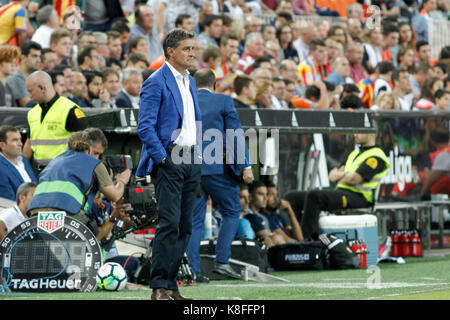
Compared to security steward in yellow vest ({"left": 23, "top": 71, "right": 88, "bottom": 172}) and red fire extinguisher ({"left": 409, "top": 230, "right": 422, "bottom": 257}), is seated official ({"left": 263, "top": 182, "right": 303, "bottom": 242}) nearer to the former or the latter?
red fire extinguisher ({"left": 409, "top": 230, "right": 422, "bottom": 257})

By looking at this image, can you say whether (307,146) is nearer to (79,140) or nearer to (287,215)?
(287,215)

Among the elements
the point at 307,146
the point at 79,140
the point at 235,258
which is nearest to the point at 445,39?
the point at 307,146

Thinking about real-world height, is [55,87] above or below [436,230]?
above

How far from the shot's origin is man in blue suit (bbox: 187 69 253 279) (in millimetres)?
10062

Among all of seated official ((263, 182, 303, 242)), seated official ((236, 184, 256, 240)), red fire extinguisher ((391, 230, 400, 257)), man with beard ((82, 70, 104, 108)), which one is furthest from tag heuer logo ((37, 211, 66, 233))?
red fire extinguisher ((391, 230, 400, 257))

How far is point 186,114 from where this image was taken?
24.8 ft

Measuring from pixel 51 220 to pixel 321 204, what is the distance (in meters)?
4.56

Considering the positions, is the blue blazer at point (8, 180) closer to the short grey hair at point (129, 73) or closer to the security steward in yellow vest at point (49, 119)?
the security steward in yellow vest at point (49, 119)

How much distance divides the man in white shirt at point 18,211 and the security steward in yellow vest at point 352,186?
4.23 m

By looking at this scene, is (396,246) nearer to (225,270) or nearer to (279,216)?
(279,216)

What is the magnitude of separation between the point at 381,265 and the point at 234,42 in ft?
15.8

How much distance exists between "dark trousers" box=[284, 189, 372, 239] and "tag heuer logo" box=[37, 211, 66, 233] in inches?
175

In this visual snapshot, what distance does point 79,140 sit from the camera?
942 cm
